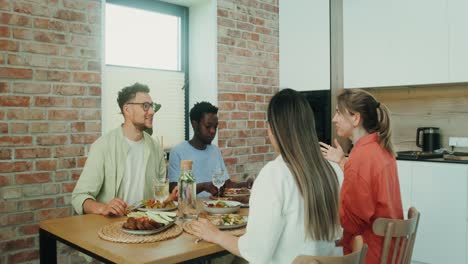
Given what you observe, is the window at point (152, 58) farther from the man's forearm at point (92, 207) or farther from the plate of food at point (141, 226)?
the plate of food at point (141, 226)

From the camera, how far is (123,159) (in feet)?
8.82

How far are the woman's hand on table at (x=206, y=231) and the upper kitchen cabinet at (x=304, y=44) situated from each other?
9.61ft

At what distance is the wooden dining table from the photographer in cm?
170

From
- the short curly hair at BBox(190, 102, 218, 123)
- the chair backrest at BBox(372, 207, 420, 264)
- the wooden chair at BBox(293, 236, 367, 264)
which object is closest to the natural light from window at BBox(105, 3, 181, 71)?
the short curly hair at BBox(190, 102, 218, 123)

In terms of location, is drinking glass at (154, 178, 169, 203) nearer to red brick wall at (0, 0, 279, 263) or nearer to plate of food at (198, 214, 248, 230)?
plate of food at (198, 214, 248, 230)

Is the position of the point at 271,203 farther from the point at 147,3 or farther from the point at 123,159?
the point at 147,3

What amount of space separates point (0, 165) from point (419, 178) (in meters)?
3.21

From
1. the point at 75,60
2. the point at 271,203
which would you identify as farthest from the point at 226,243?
the point at 75,60

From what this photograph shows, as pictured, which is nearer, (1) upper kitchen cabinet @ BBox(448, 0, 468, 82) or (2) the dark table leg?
(2) the dark table leg

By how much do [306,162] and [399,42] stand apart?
2.97 meters

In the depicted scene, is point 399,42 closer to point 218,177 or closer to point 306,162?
point 218,177

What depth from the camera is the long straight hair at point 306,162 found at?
1.65m

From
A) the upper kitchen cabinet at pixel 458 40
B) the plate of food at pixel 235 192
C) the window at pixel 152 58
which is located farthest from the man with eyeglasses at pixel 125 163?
the upper kitchen cabinet at pixel 458 40

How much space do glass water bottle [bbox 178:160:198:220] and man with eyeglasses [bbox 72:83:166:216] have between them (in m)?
0.54
